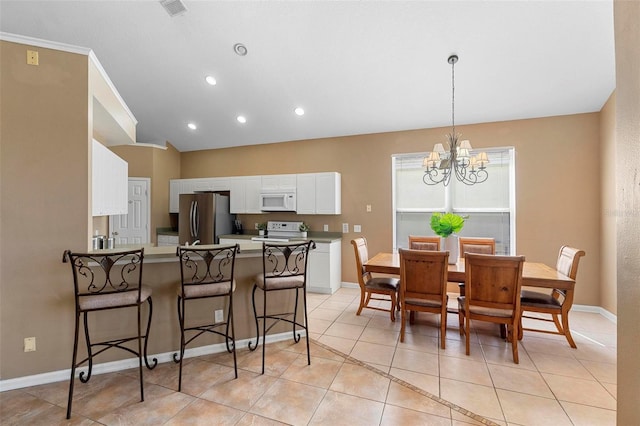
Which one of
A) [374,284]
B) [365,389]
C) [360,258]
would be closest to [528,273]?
[374,284]

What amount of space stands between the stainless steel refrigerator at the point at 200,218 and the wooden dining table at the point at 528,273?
10.1 ft

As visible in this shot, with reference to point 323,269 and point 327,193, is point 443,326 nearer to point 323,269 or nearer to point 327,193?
point 323,269

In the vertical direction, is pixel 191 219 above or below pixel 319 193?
below

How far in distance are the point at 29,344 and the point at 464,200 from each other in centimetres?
526

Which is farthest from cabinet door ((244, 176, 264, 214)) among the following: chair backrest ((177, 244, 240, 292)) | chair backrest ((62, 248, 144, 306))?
chair backrest ((62, 248, 144, 306))

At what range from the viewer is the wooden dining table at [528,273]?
2451 millimetres

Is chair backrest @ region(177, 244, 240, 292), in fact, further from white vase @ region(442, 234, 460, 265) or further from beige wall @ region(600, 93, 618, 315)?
beige wall @ region(600, 93, 618, 315)

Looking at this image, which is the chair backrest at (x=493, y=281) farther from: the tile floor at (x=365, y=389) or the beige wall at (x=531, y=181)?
the beige wall at (x=531, y=181)

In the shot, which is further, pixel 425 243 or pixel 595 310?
pixel 425 243

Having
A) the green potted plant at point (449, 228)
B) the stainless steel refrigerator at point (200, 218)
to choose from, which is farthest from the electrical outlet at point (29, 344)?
the green potted plant at point (449, 228)

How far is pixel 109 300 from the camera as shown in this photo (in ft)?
6.28

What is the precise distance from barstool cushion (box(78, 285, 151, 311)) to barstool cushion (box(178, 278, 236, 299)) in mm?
311

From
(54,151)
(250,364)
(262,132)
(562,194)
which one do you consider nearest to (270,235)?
(262,132)

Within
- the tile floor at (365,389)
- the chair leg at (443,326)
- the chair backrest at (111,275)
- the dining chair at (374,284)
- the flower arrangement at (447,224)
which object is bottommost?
the tile floor at (365,389)
